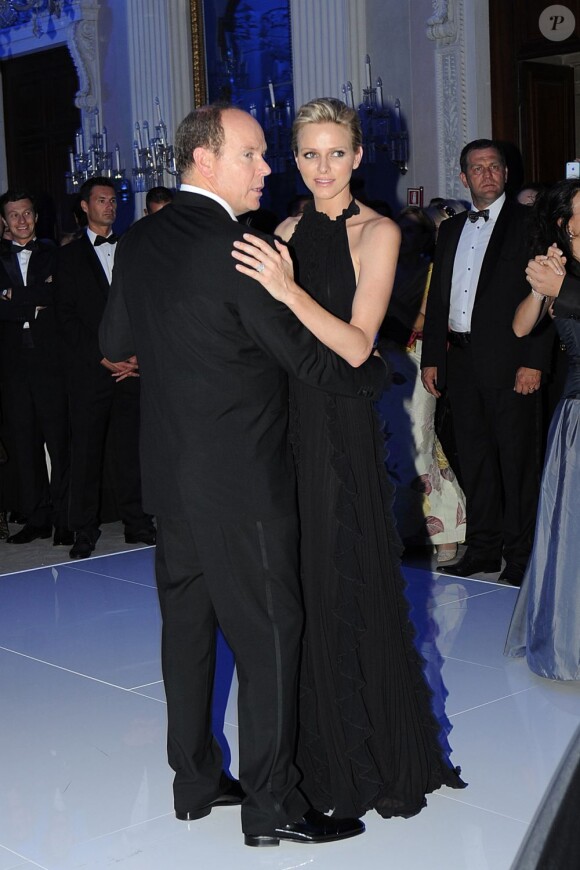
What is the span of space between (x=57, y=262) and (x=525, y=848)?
5556 millimetres

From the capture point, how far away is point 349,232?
2.54 metres

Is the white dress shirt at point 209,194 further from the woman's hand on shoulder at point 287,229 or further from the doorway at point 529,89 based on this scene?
the doorway at point 529,89

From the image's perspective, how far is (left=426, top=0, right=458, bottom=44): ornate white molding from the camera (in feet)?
24.8

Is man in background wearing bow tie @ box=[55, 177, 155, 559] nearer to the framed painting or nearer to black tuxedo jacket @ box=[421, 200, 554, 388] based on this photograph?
black tuxedo jacket @ box=[421, 200, 554, 388]

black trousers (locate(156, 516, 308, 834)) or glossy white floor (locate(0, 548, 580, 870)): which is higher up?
black trousers (locate(156, 516, 308, 834))

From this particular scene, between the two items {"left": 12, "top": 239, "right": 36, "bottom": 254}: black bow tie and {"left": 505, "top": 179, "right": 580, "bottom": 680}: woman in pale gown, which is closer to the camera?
{"left": 505, "top": 179, "right": 580, "bottom": 680}: woman in pale gown

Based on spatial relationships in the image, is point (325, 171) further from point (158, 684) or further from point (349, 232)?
point (158, 684)

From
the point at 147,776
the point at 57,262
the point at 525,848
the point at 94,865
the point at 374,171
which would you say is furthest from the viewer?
the point at 374,171

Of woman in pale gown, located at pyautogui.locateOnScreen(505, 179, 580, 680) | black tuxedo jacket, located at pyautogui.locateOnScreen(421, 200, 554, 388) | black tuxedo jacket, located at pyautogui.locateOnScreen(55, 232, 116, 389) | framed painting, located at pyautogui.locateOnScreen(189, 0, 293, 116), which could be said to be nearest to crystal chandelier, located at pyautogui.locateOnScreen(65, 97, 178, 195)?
framed painting, located at pyautogui.locateOnScreen(189, 0, 293, 116)

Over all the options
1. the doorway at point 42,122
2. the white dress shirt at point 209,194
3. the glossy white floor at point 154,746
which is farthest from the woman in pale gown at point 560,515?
the doorway at point 42,122

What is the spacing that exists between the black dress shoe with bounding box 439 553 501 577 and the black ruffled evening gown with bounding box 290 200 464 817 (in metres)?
2.48

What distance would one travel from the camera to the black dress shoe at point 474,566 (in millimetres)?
5031

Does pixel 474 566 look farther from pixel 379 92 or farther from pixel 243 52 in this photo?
pixel 243 52

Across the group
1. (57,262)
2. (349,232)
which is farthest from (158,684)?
(57,262)
